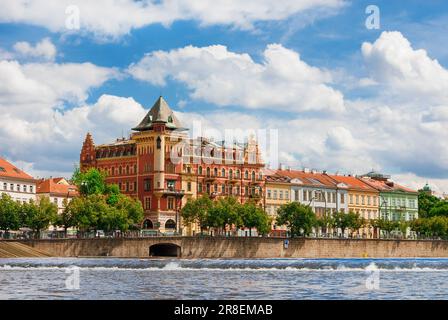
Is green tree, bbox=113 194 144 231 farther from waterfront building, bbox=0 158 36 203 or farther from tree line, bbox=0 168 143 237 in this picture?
waterfront building, bbox=0 158 36 203

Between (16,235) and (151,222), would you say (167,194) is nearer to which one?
(151,222)

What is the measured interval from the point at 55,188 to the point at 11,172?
18.3 metres

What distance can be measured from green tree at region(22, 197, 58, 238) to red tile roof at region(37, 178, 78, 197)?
118 feet

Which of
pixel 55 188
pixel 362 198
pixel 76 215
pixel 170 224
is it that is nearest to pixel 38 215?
pixel 76 215

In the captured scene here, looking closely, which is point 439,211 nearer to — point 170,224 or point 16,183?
point 170,224

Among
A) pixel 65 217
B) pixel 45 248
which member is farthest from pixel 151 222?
Answer: pixel 45 248

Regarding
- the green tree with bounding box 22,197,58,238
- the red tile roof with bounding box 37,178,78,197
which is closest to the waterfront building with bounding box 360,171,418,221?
the red tile roof with bounding box 37,178,78,197

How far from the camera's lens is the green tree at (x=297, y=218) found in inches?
4877

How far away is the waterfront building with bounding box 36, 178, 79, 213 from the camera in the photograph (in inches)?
5837

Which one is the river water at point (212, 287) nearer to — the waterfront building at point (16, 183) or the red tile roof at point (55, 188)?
the waterfront building at point (16, 183)

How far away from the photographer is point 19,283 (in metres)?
46.4

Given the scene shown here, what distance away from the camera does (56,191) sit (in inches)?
5925

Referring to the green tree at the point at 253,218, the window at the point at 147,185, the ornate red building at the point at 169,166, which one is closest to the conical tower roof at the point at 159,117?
the ornate red building at the point at 169,166
